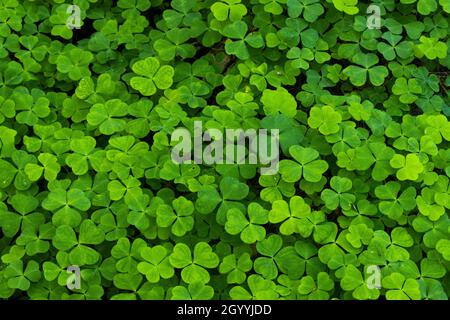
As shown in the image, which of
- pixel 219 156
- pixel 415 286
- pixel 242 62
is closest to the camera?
pixel 415 286

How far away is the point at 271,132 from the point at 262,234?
438 millimetres

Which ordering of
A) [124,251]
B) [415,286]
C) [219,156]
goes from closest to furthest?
1. [415,286]
2. [124,251]
3. [219,156]

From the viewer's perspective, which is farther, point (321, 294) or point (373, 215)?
point (373, 215)

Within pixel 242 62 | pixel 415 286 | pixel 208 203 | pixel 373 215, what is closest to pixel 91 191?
pixel 208 203

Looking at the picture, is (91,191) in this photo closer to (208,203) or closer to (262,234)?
(208,203)

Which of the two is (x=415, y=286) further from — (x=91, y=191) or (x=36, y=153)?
(x=36, y=153)

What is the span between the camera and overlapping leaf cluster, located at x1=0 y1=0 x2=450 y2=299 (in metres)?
2.24

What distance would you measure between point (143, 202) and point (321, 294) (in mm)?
740

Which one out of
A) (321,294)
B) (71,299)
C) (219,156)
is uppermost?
(219,156)

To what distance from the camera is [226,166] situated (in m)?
2.40

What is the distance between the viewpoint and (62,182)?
7.94ft

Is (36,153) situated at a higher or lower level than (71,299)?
higher

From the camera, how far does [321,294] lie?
7.13ft

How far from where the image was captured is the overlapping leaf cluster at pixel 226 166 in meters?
2.24
